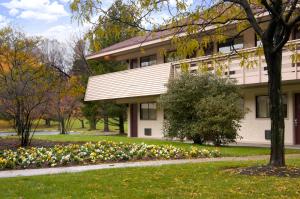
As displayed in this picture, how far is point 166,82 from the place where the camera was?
28578 mm

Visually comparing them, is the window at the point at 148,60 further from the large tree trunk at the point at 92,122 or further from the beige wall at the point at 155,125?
the large tree trunk at the point at 92,122

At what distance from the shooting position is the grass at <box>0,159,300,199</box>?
8.38 meters

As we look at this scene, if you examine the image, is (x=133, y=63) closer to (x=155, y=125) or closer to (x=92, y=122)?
(x=155, y=125)

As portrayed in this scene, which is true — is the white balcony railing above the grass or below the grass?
above

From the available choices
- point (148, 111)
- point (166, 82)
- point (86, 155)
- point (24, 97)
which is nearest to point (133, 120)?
point (148, 111)

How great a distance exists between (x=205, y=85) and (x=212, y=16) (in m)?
10.9

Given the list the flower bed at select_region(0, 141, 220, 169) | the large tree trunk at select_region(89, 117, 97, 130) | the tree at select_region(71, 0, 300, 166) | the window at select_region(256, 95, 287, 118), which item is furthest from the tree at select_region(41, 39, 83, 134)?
the tree at select_region(71, 0, 300, 166)

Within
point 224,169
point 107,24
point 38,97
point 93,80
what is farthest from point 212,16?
point 93,80

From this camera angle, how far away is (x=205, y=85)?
23.5m

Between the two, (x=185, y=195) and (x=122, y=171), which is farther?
(x=122, y=171)

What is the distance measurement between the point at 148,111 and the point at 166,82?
22.4 feet

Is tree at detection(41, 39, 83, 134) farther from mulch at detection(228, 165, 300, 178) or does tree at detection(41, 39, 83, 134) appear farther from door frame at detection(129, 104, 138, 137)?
mulch at detection(228, 165, 300, 178)

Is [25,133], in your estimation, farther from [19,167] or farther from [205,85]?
[205,85]

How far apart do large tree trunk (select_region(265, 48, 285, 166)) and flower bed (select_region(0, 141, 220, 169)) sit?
15.8 feet
